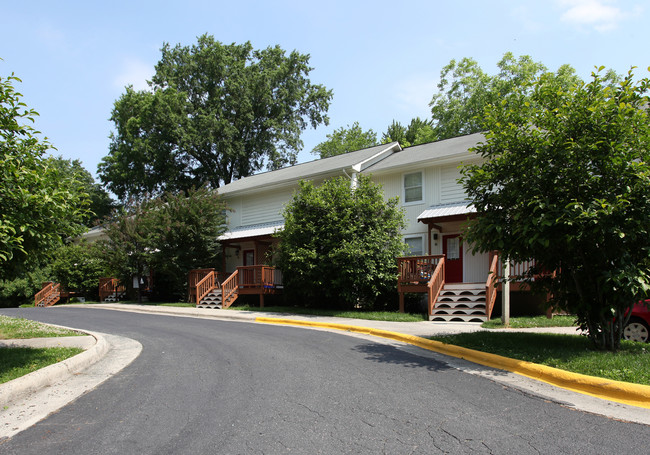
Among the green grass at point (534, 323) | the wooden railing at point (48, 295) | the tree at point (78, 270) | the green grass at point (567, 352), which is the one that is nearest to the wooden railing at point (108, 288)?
the tree at point (78, 270)

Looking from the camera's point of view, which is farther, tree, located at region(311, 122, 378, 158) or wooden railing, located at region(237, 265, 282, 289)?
tree, located at region(311, 122, 378, 158)

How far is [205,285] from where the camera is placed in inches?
878

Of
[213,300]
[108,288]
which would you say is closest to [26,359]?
[213,300]

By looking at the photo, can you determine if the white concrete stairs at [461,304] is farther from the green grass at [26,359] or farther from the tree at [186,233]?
the tree at [186,233]

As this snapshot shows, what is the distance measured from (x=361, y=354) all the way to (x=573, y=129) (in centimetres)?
505

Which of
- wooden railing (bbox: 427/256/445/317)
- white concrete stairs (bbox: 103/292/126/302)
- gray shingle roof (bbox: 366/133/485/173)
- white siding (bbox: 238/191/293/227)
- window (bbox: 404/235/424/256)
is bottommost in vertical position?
white concrete stairs (bbox: 103/292/126/302)

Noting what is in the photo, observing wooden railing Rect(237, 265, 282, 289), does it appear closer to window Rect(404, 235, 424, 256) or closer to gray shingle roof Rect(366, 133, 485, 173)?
window Rect(404, 235, 424, 256)

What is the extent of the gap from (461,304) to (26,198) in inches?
479

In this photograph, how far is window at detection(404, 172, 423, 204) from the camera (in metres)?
19.9

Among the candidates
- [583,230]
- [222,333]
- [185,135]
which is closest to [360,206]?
[222,333]

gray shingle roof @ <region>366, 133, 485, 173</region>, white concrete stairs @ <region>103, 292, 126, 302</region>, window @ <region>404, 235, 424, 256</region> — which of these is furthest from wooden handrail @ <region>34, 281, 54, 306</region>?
window @ <region>404, 235, 424, 256</region>

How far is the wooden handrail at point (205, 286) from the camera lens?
22.0m

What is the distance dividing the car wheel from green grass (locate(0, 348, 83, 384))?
10308 millimetres

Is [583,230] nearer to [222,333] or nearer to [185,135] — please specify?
[222,333]
